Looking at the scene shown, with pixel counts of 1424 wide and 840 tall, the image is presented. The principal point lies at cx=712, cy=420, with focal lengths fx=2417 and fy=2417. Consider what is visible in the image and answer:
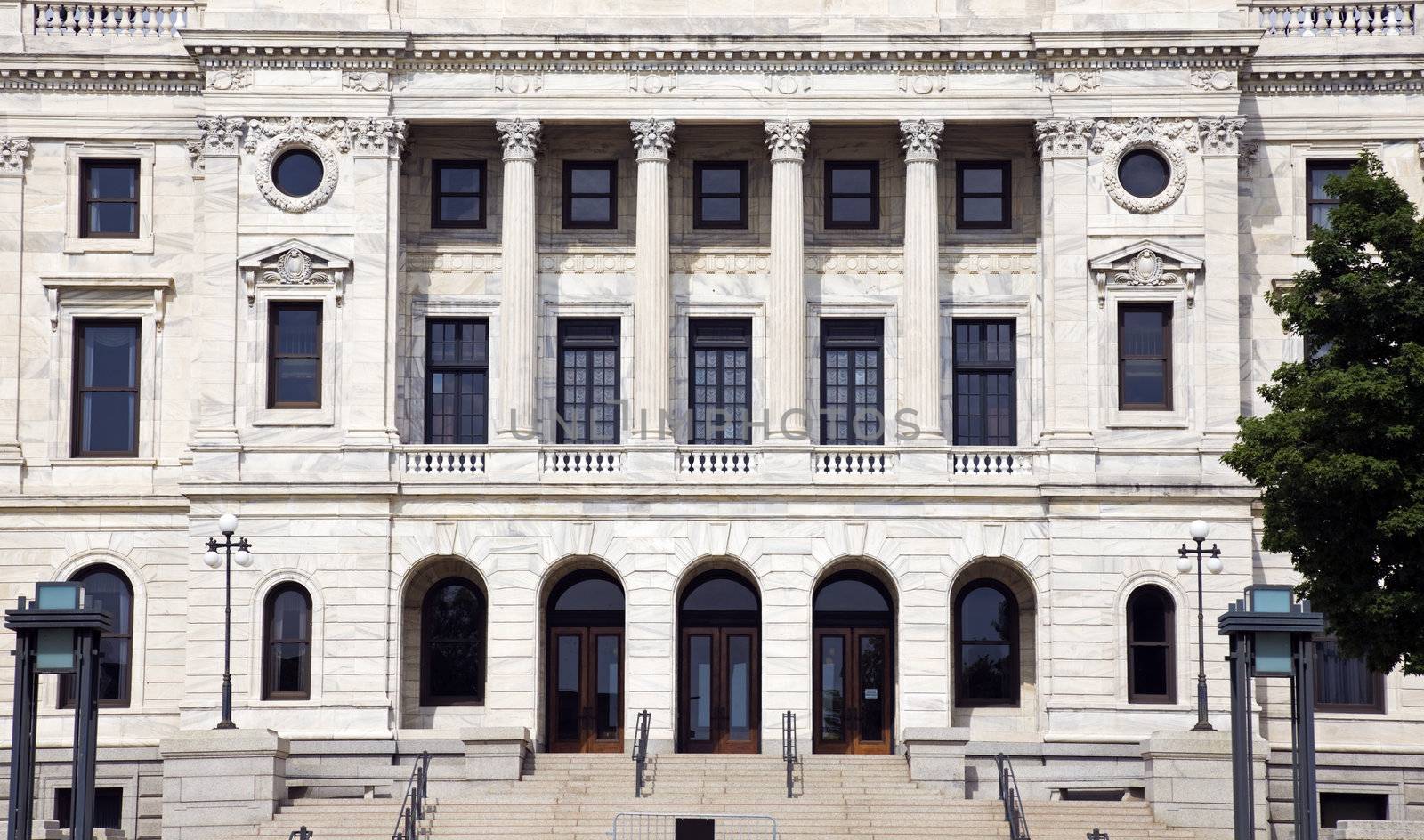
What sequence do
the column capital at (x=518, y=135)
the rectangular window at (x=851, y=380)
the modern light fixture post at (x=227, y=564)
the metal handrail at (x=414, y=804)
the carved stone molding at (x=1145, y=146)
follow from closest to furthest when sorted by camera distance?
the metal handrail at (x=414, y=804) → the modern light fixture post at (x=227, y=564) → the carved stone molding at (x=1145, y=146) → the column capital at (x=518, y=135) → the rectangular window at (x=851, y=380)

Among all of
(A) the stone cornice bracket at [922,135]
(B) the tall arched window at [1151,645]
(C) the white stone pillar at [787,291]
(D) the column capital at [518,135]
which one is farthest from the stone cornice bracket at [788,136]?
(B) the tall arched window at [1151,645]

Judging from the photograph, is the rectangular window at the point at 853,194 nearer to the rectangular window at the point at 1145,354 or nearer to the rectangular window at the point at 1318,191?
the rectangular window at the point at 1145,354

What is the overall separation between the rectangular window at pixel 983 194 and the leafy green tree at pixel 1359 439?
13984 mm

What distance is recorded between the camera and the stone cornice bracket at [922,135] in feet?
177

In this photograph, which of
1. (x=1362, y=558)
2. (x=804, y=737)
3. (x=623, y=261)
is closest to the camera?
(x=1362, y=558)

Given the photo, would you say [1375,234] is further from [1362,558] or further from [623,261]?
[623,261]

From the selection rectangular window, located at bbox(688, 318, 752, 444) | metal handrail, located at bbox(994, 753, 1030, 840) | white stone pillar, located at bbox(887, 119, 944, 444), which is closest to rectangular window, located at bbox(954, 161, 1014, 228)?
white stone pillar, located at bbox(887, 119, 944, 444)

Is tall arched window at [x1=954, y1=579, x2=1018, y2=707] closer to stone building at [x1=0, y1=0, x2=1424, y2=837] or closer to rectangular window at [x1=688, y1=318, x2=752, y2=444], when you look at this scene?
stone building at [x1=0, y1=0, x2=1424, y2=837]

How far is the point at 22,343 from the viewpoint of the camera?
54938 mm

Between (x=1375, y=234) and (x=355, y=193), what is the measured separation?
2285 cm

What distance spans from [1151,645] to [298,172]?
2151 cm

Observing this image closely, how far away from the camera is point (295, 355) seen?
53.6 metres

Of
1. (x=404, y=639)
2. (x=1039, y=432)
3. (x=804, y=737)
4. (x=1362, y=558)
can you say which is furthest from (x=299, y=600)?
(x=1362, y=558)

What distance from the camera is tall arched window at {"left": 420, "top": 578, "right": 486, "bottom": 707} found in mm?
54094
